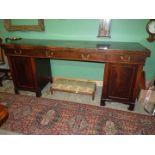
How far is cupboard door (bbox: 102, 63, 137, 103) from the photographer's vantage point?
5.58 feet

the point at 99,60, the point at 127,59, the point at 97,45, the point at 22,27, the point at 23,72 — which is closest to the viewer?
the point at 127,59

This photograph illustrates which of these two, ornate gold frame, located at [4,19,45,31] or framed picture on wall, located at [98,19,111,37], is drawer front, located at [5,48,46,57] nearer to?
ornate gold frame, located at [4,19,45,31]

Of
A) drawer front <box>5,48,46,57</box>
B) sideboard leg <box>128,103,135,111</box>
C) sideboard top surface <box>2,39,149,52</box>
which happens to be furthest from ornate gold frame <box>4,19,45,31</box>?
sideboard leg <box>128,103,135,111</box>

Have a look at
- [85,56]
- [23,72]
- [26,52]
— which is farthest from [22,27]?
[85,56]

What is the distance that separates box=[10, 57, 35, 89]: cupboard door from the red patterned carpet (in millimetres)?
306

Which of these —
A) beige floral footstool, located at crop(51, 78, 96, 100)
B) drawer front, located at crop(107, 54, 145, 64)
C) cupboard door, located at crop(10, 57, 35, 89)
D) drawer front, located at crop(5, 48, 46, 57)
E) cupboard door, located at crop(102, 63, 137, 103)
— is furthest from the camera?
beige floral footstool, located at crop(51, 78, 96, 100)

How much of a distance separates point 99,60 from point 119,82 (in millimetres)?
431

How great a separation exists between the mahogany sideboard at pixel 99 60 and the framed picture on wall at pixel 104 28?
0.26 m

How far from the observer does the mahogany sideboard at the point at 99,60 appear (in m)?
1.62

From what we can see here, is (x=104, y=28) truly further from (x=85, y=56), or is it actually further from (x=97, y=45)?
(x=85, y=56)

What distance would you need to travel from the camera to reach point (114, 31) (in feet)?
6.72

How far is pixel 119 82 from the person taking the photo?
5.92 ft

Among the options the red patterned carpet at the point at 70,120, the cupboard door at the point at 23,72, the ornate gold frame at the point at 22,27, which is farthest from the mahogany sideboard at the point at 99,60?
the ornate gold frame at the point at 22,27

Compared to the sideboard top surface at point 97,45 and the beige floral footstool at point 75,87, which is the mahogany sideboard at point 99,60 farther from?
the beige floral footstool at point 75,87
